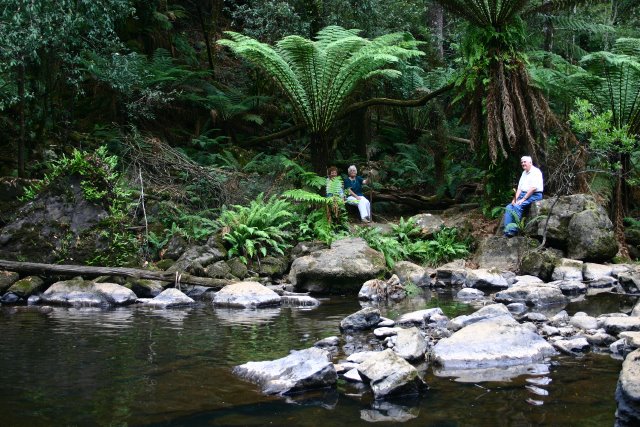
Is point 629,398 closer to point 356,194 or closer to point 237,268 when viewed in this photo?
point 237,268

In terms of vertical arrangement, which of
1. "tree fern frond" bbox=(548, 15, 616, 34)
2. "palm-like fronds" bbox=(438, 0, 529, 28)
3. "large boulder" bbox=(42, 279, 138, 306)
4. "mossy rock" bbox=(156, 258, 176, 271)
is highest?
"tree fern frond" bbox=(548, 15, 616, 34)

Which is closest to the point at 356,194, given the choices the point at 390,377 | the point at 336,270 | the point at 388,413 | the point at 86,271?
the point at 336,270

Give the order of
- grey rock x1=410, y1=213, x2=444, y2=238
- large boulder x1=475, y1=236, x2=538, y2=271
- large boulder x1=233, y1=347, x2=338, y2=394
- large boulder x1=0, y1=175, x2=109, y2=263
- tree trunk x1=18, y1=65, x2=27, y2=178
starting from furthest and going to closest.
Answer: grey rock x1=410, y1=213, x2=444, y2=238 → tree trunk x1=18, y1=65, x2=27, y2=178 → large boulder x1=475, y1=236, x2=538, y2=271 → large boulder x1=0, y1=175, x2=109, y2=263 → large boulder x1=233, y1=347, x2=338, y2=394

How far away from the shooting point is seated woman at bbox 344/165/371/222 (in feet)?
36.0

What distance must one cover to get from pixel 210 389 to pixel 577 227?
276 inches

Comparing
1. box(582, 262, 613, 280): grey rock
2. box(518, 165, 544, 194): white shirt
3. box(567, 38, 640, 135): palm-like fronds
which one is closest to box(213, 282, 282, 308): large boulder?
box(582, 262, 613, 280): grey rock

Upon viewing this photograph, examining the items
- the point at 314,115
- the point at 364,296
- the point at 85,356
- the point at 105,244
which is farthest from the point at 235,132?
the point at 85,356

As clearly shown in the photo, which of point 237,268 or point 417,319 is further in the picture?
point 237,268

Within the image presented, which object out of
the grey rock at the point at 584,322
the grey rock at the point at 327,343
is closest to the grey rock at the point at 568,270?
the grey rock at the point at 584,322

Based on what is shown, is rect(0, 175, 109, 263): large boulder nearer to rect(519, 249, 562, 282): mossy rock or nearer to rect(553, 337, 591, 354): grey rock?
rect(519, 249, 562, 282): mossy rock

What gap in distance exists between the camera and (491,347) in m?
4.30

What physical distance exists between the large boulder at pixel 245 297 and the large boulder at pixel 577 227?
442cm

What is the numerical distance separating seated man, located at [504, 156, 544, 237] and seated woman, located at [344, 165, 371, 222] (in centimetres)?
253

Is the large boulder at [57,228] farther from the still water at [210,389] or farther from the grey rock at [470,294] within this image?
the grey rock at [470,294]
